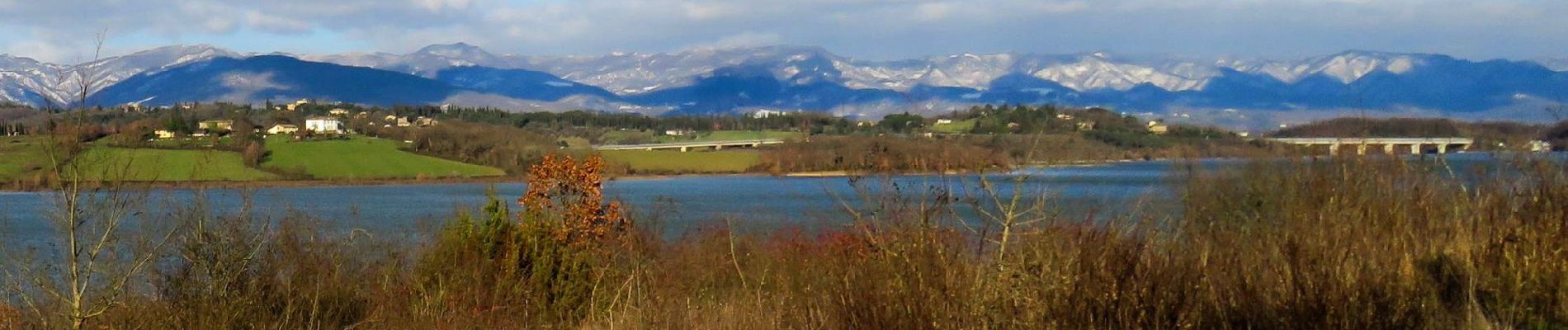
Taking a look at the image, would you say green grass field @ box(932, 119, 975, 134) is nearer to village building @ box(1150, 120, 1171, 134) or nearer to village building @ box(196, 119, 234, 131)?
village building @ box(1150, 120, 1171, 134)

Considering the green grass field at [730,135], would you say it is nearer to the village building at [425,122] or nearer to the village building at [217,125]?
the village building at [425,122]

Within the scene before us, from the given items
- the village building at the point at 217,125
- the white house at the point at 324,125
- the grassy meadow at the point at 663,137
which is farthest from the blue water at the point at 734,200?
the grassy meadow at the point at 663,137

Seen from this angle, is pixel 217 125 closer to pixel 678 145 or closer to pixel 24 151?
pixel 678 145

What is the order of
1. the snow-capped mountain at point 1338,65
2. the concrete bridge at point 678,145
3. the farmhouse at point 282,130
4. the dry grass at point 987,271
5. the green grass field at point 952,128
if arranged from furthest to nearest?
1. the concrete bridge at point 678,145
2. the farmhouse at point 282,130
3. the snow-capped mountain at point 1338,65
4. the green grass field at point 952,128
5. the dry grass at point 987,271

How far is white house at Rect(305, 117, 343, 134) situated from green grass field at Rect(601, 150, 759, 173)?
14.4 meters

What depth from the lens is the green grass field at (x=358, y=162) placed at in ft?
180

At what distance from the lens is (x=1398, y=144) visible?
39.6 ft

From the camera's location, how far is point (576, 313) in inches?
400

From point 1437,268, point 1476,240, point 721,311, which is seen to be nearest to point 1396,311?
point 1437,268

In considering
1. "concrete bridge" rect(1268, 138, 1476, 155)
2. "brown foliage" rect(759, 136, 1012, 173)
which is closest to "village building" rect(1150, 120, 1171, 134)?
"concrete bridge" rect(1268, 138, 1476, 155)

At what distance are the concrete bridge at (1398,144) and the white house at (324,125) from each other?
59.4 meters

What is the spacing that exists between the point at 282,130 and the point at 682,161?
20.0 metres

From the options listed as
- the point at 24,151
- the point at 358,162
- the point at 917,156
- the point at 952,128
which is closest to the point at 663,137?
A: the point at 358,162

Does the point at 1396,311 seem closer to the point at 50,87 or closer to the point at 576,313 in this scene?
the point at 576,313
